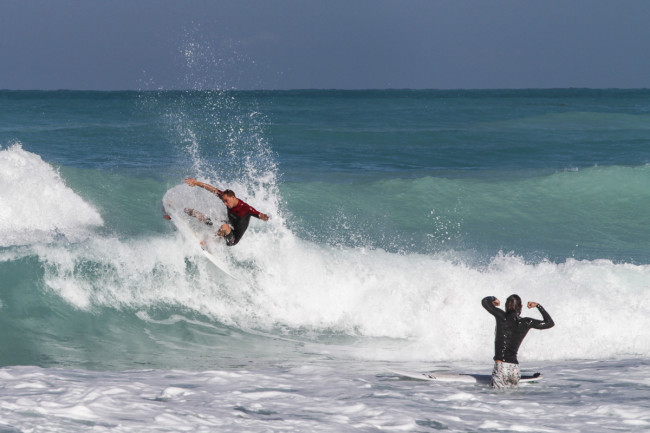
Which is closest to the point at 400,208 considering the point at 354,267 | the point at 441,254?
the point at 441,254

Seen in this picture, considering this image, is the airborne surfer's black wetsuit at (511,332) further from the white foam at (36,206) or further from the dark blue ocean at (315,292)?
the white foam at (36,206)

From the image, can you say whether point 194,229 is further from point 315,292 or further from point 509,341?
point 509,341

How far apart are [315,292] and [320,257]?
1.00 meters

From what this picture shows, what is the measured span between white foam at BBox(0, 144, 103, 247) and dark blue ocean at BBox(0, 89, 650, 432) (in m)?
0.05

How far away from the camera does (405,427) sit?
253 inches

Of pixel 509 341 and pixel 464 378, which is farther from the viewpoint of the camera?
pixel 464 378

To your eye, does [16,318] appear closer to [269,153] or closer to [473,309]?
[473,309]

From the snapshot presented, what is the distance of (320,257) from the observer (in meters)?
12.8

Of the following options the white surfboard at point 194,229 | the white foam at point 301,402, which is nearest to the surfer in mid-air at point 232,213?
the white surfboard at point 194,229

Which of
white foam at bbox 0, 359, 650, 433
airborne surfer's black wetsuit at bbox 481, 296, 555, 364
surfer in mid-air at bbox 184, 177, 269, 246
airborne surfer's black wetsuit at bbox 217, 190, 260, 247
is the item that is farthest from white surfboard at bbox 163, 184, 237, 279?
airborne surfer's black wetsuit at bbox 481, 296, 555, 364

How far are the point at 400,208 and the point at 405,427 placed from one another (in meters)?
12.6

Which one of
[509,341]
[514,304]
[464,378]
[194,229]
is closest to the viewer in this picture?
[509,341]

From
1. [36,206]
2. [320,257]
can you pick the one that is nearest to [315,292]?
[320,257]

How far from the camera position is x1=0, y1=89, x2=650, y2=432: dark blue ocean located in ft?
23.4
